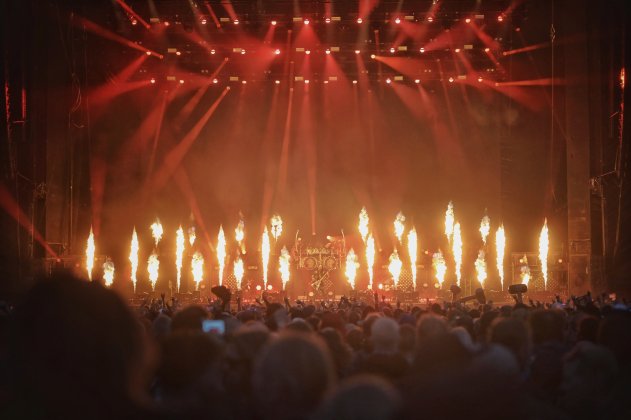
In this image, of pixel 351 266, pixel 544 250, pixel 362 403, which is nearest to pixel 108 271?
pixel 351 266

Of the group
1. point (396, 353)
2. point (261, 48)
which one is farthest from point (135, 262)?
point (396, 353)

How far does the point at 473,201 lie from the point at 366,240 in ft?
15.0

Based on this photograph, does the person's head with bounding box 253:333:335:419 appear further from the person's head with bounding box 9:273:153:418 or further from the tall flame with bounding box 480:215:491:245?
the tall flame with bounding box 480:215:491:245

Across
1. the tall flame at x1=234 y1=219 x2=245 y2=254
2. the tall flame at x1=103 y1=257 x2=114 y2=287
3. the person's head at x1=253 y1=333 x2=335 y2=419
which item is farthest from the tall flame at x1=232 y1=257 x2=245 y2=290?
the person's head at x1=253 y1=333 x2=335 y2=419

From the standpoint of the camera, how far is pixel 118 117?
2650 cm

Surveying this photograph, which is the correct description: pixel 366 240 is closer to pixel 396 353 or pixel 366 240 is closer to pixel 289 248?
pixel 289 248

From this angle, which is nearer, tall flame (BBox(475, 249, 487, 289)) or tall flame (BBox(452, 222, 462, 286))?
tall flame (BBox(475, 249, 487, 289))

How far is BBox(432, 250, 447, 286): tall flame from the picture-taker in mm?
25281

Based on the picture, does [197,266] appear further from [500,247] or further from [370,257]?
[500,247]

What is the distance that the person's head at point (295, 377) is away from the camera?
108 inches

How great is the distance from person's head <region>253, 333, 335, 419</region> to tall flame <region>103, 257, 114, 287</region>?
2218 cm

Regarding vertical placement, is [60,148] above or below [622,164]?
above

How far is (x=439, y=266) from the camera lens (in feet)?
83.5

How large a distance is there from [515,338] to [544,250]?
20.0 metres
